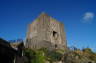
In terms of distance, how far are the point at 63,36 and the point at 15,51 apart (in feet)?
90.2

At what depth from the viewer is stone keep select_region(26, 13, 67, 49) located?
141 feet

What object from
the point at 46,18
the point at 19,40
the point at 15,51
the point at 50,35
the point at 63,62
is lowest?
the point at 63,62

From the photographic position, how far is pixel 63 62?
32438 mm

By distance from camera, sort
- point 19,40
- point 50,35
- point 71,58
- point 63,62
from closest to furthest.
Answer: point 19,40 → point 63,62 → point 71,58 → point 50,35

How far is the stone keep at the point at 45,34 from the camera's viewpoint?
141 ft

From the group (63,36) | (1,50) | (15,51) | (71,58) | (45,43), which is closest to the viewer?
(1,50)

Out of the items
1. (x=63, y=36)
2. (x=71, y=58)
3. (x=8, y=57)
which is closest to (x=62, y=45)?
(x=63, y=36)

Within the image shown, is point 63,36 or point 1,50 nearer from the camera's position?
point 1,50

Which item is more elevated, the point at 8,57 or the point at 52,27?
the point at 52,27

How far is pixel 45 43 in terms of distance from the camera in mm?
41938

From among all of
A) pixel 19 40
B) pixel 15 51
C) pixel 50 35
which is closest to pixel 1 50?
pixel 15 51

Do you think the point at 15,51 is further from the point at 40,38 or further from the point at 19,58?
the point at 40,38

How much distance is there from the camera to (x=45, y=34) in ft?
143

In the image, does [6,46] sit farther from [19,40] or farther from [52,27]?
[52,27]
